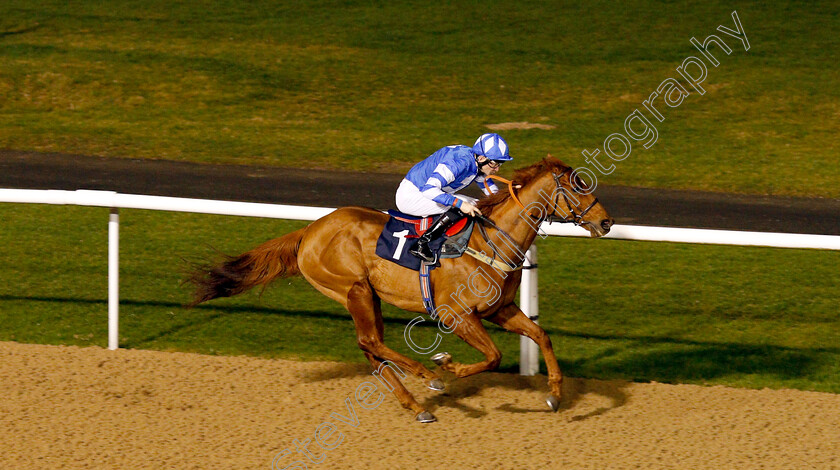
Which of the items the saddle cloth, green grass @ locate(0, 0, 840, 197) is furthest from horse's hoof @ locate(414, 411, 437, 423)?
green grass @ locate(0, 0, 840, 197)

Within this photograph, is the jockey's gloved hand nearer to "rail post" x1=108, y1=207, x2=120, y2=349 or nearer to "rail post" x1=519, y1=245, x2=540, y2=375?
"rail post" x1=519, y1=245, x2=540, y2=375

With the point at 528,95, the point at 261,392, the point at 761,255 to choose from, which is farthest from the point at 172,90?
the point at 261,392

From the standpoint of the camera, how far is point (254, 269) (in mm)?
6023

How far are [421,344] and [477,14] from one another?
599 inches

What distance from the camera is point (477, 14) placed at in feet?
69.1

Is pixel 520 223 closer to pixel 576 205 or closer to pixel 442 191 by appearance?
pixel 576 205

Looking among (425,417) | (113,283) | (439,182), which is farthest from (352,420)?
(113,283)

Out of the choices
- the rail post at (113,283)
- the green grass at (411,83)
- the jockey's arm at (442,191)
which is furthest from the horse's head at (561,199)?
the green grass at (411,83)

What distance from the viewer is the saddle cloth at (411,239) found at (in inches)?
216

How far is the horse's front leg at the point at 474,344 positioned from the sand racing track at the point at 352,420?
0.97ft

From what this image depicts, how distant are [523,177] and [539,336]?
2.77ft

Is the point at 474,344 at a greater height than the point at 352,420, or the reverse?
the point at 474,344

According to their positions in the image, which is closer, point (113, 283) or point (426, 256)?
point (426, 256)

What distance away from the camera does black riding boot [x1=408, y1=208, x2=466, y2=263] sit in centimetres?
546
